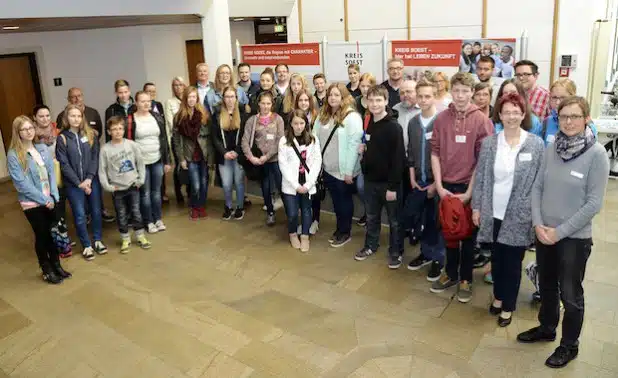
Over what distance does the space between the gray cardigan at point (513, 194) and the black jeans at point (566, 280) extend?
180 mm

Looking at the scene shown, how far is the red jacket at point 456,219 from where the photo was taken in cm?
349

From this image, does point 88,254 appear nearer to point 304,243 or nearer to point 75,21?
point 304,243

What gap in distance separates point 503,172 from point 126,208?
3.56m

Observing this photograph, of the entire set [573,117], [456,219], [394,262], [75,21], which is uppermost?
[75,21]

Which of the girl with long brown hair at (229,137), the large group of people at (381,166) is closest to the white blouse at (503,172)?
the large group of people at (381,166)

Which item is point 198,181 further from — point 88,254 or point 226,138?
point 88,254

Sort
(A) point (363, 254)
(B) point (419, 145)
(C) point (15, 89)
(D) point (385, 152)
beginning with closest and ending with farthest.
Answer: (B) point (419, 145) < (D) point (385, 152) < (A) point (363, 254) < (C) point (15, 89)

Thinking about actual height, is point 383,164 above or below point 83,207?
above

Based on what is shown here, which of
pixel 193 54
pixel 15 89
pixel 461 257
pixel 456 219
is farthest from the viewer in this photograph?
pixel 193 54

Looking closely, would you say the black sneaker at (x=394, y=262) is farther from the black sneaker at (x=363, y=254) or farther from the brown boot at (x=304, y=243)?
the brown boot at (x=304, y=243)

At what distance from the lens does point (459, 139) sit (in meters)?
3.57

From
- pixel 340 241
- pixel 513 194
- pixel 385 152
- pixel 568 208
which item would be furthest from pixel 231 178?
pixel 568 208

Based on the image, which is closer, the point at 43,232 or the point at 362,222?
the point at 43,232

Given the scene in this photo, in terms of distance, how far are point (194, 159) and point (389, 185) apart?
92.5 inches
